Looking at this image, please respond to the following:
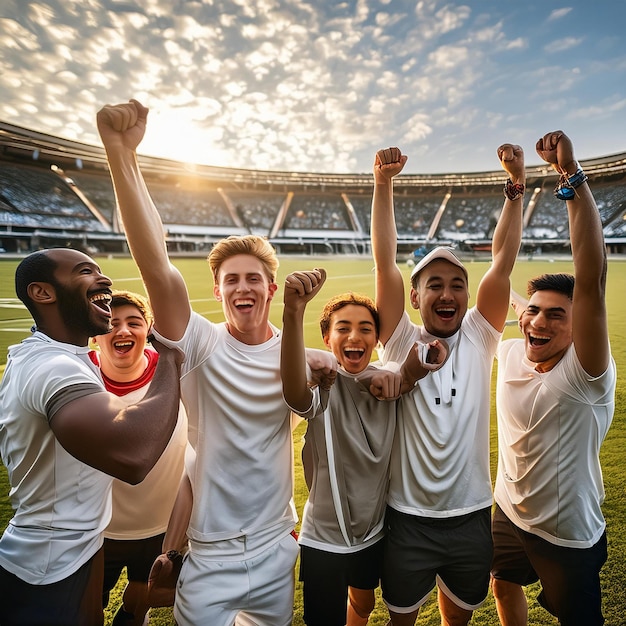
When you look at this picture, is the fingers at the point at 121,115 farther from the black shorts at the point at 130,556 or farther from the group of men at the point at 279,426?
the black shorts at the point at 130,556

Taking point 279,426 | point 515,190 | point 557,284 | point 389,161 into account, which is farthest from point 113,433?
point 515,190

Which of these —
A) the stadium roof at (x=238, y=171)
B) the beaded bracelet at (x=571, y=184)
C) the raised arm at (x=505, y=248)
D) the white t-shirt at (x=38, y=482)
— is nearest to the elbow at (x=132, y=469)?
the white t-shirt at (x=38, y=482)

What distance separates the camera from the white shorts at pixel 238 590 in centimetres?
183

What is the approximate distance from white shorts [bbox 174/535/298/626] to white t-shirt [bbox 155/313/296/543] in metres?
0.11

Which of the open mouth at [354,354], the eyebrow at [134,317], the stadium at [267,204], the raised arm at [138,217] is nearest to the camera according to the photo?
the raised arm at [138,217]

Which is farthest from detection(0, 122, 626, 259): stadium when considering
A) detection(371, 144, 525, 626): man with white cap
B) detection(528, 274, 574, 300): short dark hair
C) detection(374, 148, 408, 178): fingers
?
detection(371, 144, 525, 626): man with white cap

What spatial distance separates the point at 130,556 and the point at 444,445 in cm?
196

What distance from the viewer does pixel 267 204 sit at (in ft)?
166

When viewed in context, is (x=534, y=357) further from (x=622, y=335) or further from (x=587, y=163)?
(x=587, y=163)

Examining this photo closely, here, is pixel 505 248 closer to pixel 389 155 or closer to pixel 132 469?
pixel 389 155

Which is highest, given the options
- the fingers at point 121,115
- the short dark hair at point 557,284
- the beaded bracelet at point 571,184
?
the fingers at point 121,115

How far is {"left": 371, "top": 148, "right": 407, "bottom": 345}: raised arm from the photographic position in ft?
8.05

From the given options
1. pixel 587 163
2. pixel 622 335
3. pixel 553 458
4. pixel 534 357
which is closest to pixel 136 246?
pixel 534 357

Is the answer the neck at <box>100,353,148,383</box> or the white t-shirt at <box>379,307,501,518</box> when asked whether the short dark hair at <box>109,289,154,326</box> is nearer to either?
the neck at <box>100,353,148,383</box>
